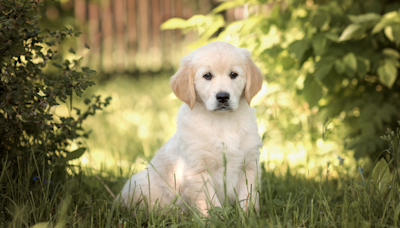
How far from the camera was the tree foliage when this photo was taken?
272 cm

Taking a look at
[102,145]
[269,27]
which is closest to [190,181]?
[269,27]

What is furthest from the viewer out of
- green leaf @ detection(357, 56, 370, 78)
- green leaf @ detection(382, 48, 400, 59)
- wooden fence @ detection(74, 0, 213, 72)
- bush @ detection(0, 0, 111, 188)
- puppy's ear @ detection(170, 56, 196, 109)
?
wooden fence @ detection(74, 0, 213, 72)

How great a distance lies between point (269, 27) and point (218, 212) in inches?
72.9

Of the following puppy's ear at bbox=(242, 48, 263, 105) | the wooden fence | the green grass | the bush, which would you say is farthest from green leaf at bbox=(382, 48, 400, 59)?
the wooden fence

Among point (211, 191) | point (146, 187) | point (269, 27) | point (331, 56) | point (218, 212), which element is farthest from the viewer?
point (269, 27)

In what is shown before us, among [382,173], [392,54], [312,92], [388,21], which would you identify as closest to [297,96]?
[312,92]

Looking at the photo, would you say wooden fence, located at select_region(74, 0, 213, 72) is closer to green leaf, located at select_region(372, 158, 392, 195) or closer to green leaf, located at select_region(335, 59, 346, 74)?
green leaf, located at select_region(335, 59, 346, 74)

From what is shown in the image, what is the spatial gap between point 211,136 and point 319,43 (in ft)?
3.72

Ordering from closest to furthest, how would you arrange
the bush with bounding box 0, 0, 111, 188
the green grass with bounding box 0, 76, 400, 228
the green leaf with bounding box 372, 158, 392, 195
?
the green grass with bounding box 0, 76, 400, 228 < the bush with bounding box 0, 0, 111, 188 < the green leaf with bounding box 372, 158, 392, 195

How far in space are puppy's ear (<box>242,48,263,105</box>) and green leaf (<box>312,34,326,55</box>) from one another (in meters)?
0.53

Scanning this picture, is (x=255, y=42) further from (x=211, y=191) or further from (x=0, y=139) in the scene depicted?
(x=0, y=139)

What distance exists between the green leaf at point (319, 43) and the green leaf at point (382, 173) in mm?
920

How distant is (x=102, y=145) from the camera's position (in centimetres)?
430

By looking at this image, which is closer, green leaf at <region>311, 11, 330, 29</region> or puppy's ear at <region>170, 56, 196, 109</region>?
puppy's ear at <region>170, 56, 196, 109</region>
